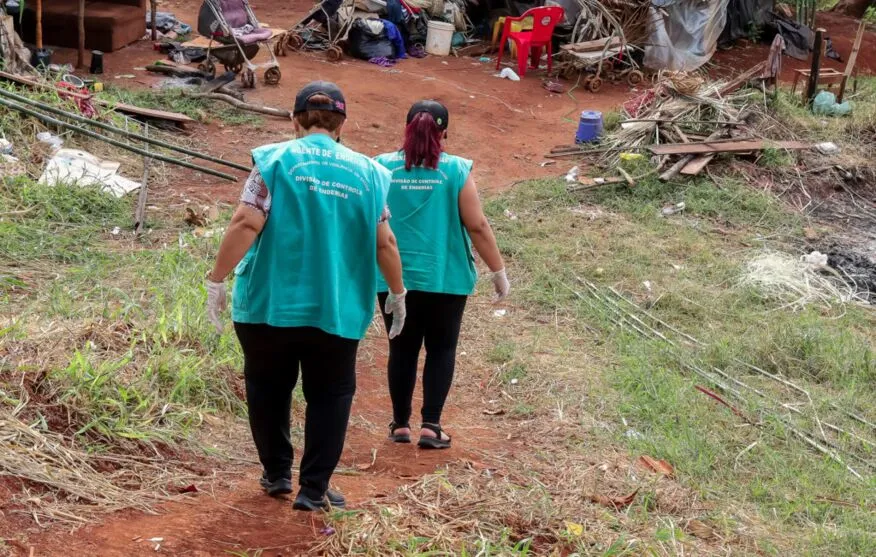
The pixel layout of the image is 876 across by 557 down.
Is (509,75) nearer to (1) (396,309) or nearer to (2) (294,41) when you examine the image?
(2) (294,41)

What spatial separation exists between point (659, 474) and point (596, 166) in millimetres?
6613

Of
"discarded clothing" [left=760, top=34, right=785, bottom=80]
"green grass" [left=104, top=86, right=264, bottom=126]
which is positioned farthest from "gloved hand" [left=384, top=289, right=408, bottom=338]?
"discarded clothing" [left=760, top=34, right=785, bottom=80]

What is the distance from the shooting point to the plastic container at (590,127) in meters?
11.7

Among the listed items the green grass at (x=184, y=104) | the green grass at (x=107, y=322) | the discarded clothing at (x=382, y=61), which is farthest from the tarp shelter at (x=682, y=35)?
the green grass at (x=107, y=322)

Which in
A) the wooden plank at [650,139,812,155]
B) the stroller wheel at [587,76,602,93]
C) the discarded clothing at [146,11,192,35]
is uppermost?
the wooden plank at [650,139,812,155]

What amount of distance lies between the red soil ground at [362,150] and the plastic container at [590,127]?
1.64 ft

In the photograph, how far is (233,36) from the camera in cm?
1246

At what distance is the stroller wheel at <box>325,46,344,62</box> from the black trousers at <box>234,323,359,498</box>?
448 inches

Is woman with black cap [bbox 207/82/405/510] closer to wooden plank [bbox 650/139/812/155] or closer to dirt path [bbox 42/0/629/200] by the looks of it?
dirt path [bbox 42/0/629/200]

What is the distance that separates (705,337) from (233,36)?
7.45 meters

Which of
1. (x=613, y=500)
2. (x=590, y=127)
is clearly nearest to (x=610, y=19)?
(x=590, y=127)

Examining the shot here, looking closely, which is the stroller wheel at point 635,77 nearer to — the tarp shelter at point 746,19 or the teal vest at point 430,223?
the tarp shelter at point 746,19

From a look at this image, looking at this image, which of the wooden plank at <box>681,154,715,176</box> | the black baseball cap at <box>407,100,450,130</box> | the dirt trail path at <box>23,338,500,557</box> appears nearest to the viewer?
the dirt trail path at <box>23,338,500,557</box>

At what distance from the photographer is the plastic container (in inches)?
460
